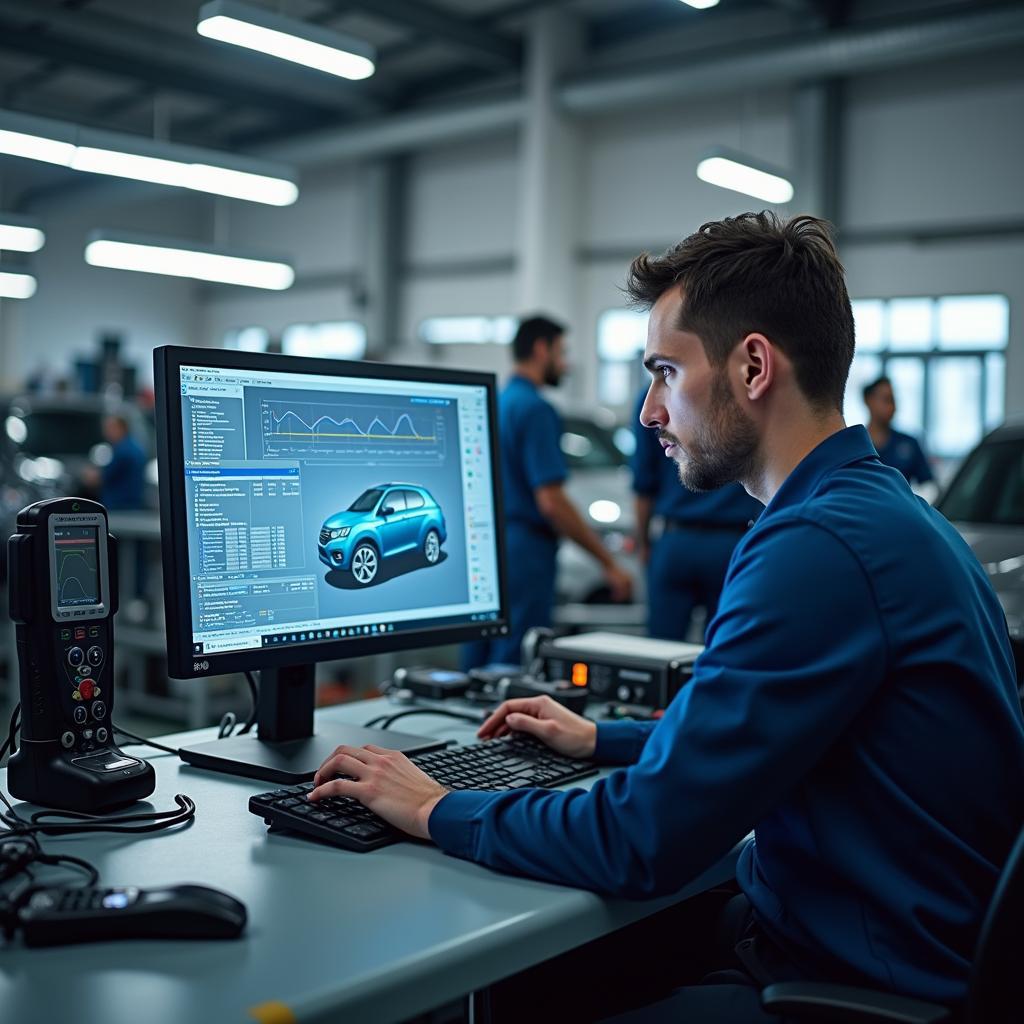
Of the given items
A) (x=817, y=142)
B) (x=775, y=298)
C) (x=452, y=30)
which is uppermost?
(x=452, y=30)

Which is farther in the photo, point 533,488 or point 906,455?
point 906,455

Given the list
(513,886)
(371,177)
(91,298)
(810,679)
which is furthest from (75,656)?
(91,298)

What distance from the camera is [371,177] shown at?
13.6 meters

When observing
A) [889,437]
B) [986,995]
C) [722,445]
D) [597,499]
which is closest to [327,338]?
[597,499]

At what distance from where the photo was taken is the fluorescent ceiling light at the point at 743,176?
742 cm

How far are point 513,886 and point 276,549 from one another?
596 millimetres

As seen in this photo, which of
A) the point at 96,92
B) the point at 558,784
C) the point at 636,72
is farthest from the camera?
the point at 96,92

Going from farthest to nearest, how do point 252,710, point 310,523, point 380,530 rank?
1. point 252,710
2. point 380,530
3. point 310,523

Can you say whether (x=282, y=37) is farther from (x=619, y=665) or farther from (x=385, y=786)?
(x=385, y=786)

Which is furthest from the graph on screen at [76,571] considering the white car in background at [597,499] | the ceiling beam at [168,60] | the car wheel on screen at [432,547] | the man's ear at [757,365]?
the ceiling beam at [168,60]

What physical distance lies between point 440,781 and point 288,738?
36cm

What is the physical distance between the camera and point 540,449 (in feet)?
13.8

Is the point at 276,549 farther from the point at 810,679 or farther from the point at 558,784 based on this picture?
the point at 810,679

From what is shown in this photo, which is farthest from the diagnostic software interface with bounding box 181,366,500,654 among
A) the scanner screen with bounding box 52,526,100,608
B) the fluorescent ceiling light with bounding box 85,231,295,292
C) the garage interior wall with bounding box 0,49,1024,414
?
the fluorescent ceiling light with bounding box 85,231,295,292
